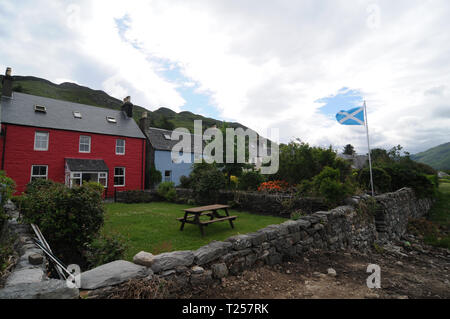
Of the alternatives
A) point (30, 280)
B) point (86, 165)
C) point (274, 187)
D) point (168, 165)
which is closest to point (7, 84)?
point (86, 165)

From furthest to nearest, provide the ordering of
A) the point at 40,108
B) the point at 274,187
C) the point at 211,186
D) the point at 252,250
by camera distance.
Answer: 1. the point at 40,108
2. the point at 211,186
3. the point at 274,187
4. the point at 252,250

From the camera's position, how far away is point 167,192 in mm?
14422

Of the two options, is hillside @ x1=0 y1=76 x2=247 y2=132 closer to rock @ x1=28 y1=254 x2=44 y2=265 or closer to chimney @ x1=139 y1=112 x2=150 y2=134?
chimney @ x1=139 y1=112 x2=150 y2=134

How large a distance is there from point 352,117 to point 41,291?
9.73m

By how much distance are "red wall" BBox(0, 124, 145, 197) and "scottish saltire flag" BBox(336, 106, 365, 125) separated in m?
14.1

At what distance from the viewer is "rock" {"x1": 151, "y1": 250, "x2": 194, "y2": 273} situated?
2826 millimetres

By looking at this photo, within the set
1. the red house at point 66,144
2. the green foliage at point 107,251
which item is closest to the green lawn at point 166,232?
the green foliage at point 107,251

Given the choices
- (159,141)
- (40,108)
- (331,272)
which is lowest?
(331,272)

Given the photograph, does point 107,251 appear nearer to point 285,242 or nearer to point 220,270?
point 220,270

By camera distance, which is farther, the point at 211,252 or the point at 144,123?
the point at 144,123

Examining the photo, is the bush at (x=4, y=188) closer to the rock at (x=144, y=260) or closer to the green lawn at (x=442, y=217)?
the rock at (x=144, y=260)

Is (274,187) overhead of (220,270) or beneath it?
overhead

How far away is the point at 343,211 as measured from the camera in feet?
21.2
